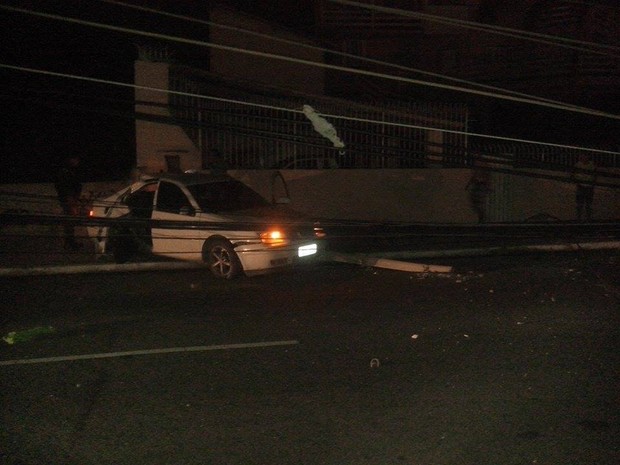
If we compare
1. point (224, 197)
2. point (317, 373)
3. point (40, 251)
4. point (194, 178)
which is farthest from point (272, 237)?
point (40, 251)

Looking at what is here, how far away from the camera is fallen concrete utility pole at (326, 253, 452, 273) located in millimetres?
11680

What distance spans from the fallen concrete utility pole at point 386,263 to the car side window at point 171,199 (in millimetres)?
2346

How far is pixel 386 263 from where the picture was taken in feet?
39.5

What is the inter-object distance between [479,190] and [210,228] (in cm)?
711

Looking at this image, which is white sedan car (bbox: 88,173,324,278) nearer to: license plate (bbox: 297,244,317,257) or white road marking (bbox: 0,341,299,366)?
license plate (bbox: 297,244,317,257)

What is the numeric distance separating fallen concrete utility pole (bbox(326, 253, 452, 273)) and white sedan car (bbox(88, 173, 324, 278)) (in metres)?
0.98

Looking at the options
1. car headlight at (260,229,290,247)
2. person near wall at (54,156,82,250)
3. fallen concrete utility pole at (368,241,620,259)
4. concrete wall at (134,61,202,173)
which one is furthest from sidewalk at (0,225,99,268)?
fallen concrete utility pole at (368,241,620,259)

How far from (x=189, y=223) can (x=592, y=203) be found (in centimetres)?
1000

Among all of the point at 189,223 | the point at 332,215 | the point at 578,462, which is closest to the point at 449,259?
the point at 332,215

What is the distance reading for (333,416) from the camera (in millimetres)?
5871

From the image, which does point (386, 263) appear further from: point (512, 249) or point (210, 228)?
point (210, 228)

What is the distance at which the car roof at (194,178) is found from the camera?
11.8m

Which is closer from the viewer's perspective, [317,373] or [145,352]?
[317,373]

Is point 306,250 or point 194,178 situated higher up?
point 194,178
